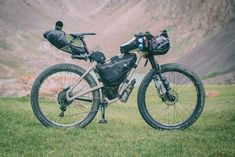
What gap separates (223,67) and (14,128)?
108m

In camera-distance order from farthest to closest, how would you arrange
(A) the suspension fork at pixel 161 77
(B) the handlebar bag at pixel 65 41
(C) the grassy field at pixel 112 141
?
(A) the suspension fork at pixel 161 77 → (B) the handlebar bag at pixel 65 41 → (C) the grassy field at pixel 112 141

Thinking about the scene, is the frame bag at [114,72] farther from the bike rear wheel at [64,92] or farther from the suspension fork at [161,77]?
the suspension fork at [161,77]

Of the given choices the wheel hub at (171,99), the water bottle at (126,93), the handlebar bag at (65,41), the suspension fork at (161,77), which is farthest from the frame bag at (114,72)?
the wheel hub at (171,99)

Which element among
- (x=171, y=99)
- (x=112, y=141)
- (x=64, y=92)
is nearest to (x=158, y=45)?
(x=171, y=99)

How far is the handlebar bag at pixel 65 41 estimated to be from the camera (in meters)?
9.07

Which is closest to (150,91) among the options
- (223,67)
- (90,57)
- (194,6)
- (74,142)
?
(90,57)

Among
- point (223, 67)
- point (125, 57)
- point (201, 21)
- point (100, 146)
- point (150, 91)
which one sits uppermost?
point (201, 21)

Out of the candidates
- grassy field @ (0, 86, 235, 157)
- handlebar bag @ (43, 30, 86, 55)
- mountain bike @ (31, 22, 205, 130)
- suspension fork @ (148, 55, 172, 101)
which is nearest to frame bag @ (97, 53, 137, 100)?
mountain bike @ (31, 22, 205, 130)

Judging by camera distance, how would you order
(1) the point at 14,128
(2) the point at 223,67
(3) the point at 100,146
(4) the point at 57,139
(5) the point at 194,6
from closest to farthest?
1. (3) the point at 100,146
2. (4) the point at 57,139
3. (1) the point at 14,128
4. (2) the point at 223,67
5. (5) the point at 194,6

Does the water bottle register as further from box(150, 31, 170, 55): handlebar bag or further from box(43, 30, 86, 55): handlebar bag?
box(43, 30, 86, 55): handlebar bag

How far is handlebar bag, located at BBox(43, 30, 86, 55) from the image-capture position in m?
9.07

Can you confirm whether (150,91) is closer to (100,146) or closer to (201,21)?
(100,146)

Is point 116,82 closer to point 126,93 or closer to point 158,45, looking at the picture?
point 126,93

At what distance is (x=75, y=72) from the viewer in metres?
9.25
